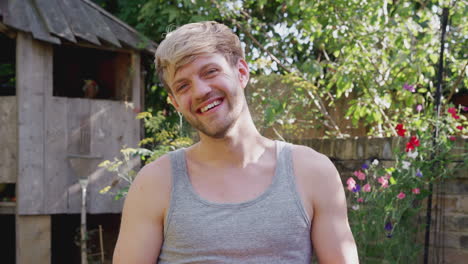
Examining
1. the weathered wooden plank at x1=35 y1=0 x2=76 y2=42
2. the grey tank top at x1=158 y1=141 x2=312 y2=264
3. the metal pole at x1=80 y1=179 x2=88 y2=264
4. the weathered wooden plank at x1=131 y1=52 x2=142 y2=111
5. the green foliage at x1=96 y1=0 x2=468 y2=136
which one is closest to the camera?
the grey tank top at x1=158 y1=141 x2=312 y2=264

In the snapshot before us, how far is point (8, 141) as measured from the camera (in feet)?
23.0

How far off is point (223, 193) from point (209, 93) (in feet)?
0.91

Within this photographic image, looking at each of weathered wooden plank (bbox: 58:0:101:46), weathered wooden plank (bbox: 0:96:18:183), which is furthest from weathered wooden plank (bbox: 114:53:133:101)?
weathered wooden plank (bbox: 0:96:18:183)

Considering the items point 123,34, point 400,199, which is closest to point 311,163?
point 400,199

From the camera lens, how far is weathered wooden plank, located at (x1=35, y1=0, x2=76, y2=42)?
22.3 feet

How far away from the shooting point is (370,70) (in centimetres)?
534

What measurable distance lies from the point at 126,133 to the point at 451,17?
416 cm

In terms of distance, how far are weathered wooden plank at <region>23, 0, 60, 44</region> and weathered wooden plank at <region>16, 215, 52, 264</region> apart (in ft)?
6.69

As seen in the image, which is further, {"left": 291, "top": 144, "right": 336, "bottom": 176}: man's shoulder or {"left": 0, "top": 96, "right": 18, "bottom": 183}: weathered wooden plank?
{"left": 0, "top": 96, "right": 18, "bottom": 183}: weathered wooden plank

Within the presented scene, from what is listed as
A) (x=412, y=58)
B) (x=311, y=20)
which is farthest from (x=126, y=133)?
(x=412, y=58)

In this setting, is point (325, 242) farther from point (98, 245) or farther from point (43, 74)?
point (98, 245)

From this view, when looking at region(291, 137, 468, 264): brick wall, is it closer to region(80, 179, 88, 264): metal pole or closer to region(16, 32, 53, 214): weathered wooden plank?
region(80, 179, 88, 264): metal pole

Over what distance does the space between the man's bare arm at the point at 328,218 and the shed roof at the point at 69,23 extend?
559 cm

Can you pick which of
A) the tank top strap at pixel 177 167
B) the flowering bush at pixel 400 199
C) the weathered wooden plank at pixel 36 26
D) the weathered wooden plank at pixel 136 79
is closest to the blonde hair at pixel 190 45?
the tank top strap at pixel 177 167
